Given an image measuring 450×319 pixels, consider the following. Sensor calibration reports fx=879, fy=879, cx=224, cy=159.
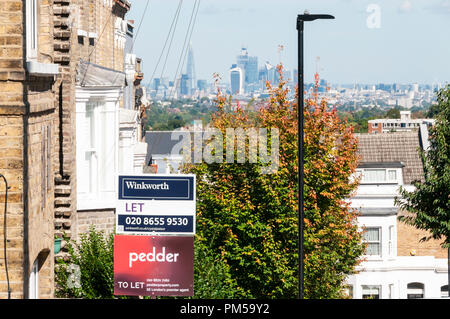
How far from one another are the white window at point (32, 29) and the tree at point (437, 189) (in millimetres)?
17601

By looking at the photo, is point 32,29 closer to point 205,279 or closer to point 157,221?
point 157,221

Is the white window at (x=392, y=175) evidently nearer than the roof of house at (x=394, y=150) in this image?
Yes

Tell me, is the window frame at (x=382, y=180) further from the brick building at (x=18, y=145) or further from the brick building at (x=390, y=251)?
the brick building at (x=18, y=145)

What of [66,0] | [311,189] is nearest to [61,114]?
[66,0]

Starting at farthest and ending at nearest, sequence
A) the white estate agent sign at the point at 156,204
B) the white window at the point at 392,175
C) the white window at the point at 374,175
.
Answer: the white window at the point at 392,175 → the white window at the point at 374,175 → the white estate agent sign at the point at 156,204

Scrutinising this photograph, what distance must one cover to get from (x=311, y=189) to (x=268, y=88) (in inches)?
157

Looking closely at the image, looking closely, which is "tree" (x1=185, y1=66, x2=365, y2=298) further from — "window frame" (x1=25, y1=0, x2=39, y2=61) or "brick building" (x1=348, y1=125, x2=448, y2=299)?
"window frame" (x1=25, y1=0, x2=39, y2=61)

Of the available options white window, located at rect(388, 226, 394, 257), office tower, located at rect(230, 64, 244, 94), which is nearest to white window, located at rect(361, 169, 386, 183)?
white window, located at rect(388, 226, 394, 257)

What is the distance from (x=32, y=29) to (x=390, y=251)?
100 ft

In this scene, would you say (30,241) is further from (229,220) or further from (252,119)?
(252,119)

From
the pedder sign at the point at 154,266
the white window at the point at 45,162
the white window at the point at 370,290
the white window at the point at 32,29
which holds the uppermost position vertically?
the white window at the point at 32,29

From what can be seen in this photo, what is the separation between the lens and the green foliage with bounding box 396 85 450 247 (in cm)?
2941

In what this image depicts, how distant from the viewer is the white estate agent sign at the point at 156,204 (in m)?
11.7

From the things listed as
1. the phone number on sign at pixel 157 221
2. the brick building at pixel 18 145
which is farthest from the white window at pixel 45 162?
the phone number on sign at pixel 157 221
